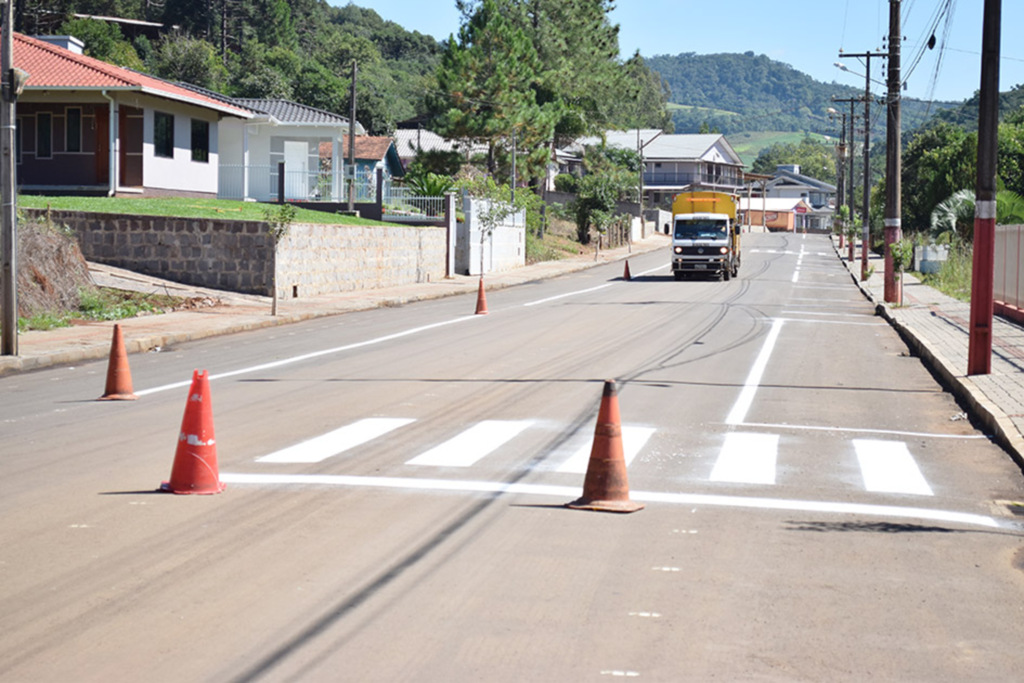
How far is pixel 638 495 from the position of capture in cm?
886

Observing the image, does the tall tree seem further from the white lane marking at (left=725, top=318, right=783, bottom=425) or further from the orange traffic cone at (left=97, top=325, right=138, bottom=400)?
the orange traffic cone at (left=97, top=325, right=138, bottom=400)

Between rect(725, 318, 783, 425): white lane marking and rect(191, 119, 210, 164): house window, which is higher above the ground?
rect(191, 119, 210, 164): house window

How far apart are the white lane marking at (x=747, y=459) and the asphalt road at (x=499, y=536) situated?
1.8 inches

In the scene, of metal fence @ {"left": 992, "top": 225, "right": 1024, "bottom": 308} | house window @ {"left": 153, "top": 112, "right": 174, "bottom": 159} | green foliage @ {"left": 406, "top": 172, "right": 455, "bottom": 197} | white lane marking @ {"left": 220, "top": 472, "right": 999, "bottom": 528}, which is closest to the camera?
white lane marking @ {"left": 220, "top": 472, "right": 999, "bottom": 528}

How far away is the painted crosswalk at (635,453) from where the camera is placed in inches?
383

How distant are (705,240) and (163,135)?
1899 centimetres

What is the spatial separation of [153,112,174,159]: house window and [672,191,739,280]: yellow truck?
693 inches

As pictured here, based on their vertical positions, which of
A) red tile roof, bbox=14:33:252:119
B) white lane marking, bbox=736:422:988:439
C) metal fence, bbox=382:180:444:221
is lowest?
white lane marking, bbox=736:422:988:439

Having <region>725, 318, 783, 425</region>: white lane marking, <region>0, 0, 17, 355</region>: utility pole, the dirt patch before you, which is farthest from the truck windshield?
<region>0, 0, 17, 355</region>: utility pole

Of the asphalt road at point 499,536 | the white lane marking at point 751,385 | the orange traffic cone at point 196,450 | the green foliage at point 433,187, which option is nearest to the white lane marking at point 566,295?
the white lane marking at point 751,385

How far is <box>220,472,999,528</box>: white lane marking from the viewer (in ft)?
27.8

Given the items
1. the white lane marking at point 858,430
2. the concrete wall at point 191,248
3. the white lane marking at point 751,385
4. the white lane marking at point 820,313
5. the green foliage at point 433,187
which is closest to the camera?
the white lane marking at point 858,430

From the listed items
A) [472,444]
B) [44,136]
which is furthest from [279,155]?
[472,444]

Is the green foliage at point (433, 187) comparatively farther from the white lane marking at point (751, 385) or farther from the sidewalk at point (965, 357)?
the white lane marking at point (751, 385)
